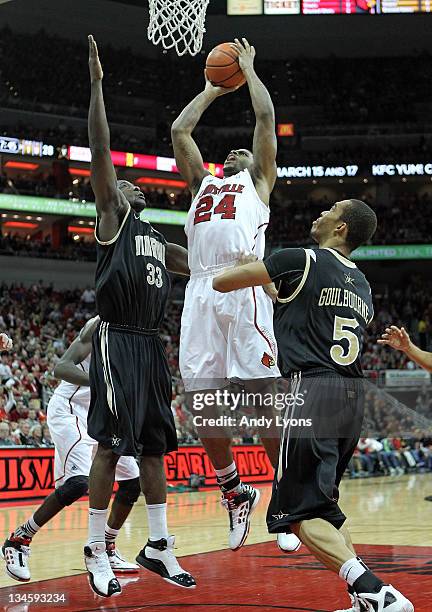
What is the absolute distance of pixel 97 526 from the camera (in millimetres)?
5344

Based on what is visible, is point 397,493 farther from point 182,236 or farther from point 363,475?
point 182,236

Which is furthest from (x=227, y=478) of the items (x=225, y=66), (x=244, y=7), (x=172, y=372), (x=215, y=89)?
(x=244, y=7)

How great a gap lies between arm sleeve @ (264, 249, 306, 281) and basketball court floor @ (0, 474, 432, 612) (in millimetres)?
1794

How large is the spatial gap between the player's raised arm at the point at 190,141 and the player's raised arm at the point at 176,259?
0.42 m

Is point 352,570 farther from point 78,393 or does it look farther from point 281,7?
point 281,7

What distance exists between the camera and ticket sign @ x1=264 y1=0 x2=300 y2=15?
86.7ft

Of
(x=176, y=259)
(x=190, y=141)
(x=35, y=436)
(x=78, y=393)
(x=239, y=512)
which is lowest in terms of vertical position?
(x=35, y=436)

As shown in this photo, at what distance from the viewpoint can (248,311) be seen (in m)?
5.89

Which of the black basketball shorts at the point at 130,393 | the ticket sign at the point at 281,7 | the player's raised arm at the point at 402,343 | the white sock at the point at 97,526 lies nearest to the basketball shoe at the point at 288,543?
the black basketball shorts at the point at 130,393

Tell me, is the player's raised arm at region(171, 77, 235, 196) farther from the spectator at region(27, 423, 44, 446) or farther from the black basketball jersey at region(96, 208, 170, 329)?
the spectator at region(27, 423, 44, 446)

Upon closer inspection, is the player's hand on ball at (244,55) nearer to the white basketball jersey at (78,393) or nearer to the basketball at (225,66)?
the basketball at (225,66)

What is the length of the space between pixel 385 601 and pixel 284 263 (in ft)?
5.58

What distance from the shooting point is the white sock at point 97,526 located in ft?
17.4

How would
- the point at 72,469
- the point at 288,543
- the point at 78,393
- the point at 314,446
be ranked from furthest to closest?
the point at 78,393, the point at 72,469, the point at 288,543, the point at 314,446
